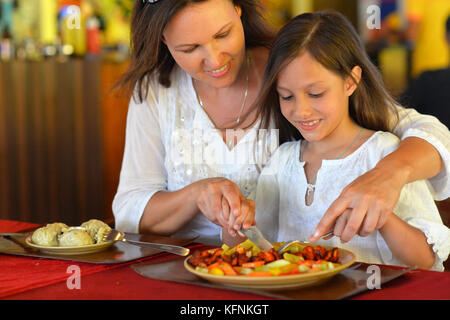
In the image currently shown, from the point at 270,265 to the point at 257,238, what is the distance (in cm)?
21

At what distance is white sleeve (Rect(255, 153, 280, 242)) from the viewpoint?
5.47 ft

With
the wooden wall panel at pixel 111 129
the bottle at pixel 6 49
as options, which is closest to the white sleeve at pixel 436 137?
the wooden wall panel at pixel 111 129

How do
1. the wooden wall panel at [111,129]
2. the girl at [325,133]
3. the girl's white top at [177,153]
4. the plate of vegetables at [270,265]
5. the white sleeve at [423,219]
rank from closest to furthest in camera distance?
the plate of vegetables at [270,265] → the white sleeve at [423,219] → the girl at [325,133] → the girl's white top at [177,153] → the wooden wall panel at [111,129]

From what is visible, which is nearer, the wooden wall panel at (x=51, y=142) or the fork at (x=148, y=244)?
the fork at (x=148, y=244)

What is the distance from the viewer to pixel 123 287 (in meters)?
1.05

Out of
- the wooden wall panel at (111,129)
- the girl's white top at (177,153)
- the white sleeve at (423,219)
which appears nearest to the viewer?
the white sleeve at (423,219)

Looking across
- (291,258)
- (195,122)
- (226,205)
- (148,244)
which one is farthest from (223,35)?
(291,258)

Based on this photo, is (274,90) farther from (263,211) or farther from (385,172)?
(385,172)

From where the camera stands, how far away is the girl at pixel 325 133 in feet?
4.73

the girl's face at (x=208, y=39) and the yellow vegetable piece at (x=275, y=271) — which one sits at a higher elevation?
the girl's face at (x=208, y=39)

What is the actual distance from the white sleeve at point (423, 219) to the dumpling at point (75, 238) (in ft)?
2.09

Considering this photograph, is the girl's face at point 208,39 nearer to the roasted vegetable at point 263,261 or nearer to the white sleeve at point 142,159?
the white sleeve at point 142,159

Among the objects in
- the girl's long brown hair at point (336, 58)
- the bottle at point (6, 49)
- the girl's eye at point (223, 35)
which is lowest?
the girl's long brown hair at point (336, 58)

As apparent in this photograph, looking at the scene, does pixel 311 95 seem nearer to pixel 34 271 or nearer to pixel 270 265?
pixel 270 265
